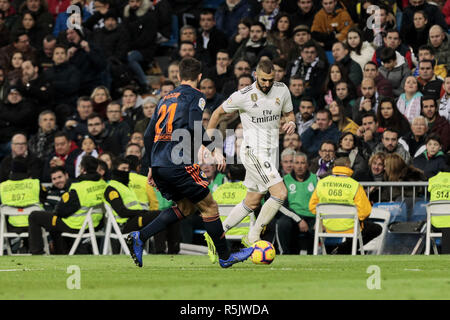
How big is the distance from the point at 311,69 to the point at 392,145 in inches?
132

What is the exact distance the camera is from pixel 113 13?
2366cm

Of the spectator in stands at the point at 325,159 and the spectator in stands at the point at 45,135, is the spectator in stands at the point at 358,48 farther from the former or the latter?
the spectator in stands at the point at 45,135

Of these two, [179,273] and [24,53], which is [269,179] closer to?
[179,273]

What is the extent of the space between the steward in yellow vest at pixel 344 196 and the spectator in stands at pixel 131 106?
5.85 m

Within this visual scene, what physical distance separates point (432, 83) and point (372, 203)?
2768 mm

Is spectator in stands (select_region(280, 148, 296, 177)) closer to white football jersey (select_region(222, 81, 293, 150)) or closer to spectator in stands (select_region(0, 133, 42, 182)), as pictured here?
white football jersey (select_region(222, 81, 293, 150))

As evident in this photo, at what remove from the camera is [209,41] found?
874 inches

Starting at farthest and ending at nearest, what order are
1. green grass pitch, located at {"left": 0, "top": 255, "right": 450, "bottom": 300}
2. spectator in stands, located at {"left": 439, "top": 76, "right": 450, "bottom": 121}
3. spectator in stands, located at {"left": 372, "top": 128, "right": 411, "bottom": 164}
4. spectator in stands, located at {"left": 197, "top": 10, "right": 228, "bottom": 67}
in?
spectator in stands, located at {"left": 197, "top": 10, "right": 228, "bottom": 67}, spectator in stands, located at {"left": 439, "top": 76, "right": 450, "bottom": 121}, spectator in stands, located at {"left": 372, "top": 128, "right": 411, "bottom": 164}, green grass pitch, located at {"left": 0, "top": 255, "right": 450, "bottom": 300}

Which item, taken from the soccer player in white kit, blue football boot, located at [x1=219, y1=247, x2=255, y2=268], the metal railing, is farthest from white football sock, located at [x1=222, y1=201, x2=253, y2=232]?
the metal railing

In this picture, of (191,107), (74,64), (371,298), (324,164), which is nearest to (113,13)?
(74,64)

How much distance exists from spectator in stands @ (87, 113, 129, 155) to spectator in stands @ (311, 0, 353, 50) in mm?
4625

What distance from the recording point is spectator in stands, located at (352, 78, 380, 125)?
18.7 metres

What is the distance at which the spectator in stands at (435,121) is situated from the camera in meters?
17.4

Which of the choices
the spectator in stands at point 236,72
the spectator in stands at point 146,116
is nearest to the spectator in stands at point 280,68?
the spectator in stands at point 236,72
